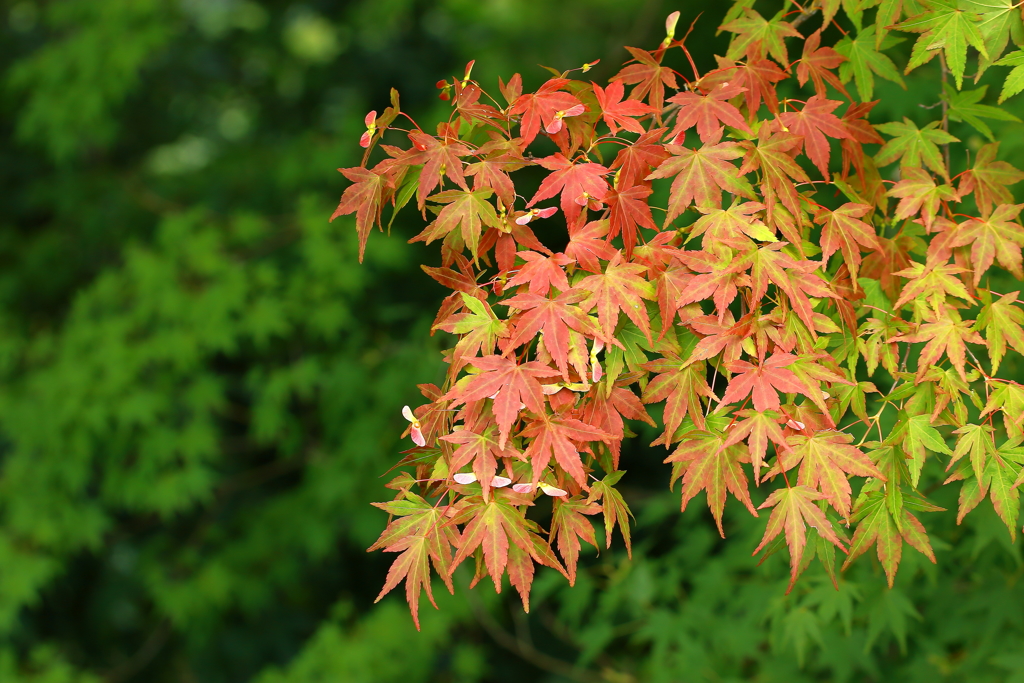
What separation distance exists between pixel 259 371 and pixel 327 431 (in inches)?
18.6

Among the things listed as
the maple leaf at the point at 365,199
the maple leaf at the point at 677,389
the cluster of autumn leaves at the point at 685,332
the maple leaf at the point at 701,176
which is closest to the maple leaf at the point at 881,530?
the cluster of autumn leaves at the point at 685,332

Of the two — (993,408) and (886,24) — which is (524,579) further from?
(886,24)

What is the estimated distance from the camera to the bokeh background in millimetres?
4012

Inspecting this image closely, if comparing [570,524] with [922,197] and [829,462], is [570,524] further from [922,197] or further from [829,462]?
[922,197]

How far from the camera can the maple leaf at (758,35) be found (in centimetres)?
161

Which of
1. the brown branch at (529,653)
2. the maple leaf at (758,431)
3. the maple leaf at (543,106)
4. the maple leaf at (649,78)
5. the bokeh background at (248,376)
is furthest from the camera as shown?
the bokeh background at (248,376)

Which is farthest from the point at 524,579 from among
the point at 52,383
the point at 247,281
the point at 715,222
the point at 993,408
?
the point at 52,383

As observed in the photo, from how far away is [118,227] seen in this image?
16.3 ft

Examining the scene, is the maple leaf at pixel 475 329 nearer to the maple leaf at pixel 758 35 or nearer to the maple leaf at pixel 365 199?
the maple leaf at pixel 365 199

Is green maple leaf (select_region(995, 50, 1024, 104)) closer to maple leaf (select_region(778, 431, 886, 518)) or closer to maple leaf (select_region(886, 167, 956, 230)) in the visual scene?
maple leaf (select_region(886, 167, 956, 230))

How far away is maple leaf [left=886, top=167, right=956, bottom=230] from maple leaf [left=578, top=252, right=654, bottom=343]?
0.53m

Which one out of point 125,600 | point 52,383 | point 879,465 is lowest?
point 125,600

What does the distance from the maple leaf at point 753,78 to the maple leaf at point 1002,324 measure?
499mm

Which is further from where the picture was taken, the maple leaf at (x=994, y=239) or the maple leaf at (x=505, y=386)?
the maple leaf at (x=994, y=239)
